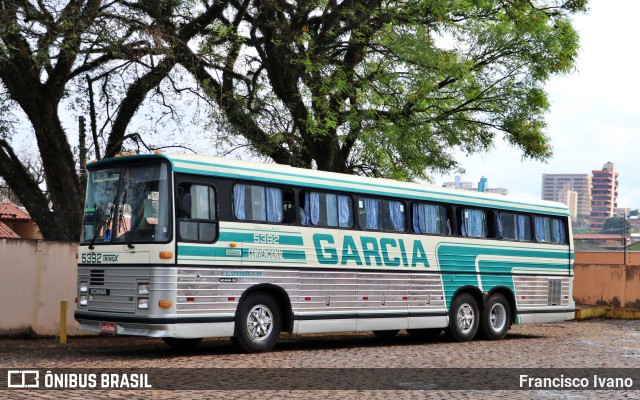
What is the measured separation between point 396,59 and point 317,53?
2.00 metres

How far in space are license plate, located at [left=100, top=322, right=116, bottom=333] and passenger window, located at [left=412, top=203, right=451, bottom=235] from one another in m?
6.82

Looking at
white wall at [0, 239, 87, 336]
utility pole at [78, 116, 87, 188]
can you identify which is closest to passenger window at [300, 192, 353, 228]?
white wall at [0, 239, 87, 336]

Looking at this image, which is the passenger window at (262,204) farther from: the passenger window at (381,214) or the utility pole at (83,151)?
the utility pole at (83,151)

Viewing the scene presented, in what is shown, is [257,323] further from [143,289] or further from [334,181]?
[334,181]

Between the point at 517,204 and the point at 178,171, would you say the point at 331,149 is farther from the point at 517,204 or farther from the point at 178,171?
the point at 178,171

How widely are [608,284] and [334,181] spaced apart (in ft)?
61.1

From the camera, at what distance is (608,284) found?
32.3 metres

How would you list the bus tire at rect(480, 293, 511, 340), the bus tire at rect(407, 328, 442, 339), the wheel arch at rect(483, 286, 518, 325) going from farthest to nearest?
the wheel arch at rect(483, 286, 518, 325)
the bus tire at rect(407, 328, 442, 339)
the bus tire at rect(480, 293, 511, 340)

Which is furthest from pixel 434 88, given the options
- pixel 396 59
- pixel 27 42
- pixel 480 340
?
pixel 27 42

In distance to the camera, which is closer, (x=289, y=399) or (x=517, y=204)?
(x=289, y=399)

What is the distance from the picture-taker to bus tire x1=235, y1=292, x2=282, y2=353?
580 inches

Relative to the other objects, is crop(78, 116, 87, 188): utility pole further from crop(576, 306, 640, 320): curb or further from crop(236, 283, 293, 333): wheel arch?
crop(576, 306, 640, 320): curb

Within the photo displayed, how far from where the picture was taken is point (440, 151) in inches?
1029
